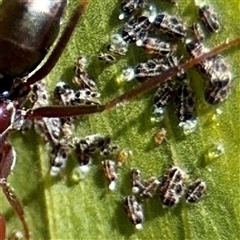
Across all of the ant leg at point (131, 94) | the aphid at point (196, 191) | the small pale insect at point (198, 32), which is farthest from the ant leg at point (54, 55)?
the aphid at point (196, 191)

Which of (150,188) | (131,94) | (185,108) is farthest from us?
(150,188)

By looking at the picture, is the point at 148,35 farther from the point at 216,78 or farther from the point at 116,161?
the point at 116,161

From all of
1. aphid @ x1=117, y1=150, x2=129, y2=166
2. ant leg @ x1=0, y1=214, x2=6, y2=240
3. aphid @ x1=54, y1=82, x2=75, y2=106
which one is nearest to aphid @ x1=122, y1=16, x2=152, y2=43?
aphid @ x1=54, y1=82, x2=75, y2=106

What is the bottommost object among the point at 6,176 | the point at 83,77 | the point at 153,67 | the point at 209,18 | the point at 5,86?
the point at 6,176

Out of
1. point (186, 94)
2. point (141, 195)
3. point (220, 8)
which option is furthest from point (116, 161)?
point (220, 8)

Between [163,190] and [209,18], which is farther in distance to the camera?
[163,190]

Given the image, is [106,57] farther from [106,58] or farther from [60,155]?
[60,155]

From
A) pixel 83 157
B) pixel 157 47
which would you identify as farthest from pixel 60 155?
pixel 157 47
